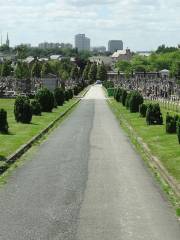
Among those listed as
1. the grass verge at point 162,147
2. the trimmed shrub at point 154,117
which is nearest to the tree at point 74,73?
the trimmed shrub at point 154,117

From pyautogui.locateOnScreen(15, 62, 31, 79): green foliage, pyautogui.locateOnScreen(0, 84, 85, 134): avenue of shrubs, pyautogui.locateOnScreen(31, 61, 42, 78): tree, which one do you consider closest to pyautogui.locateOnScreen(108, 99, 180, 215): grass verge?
pyautogui.locateOnScreen(0, 84, 85, 134): avenue of shrubs

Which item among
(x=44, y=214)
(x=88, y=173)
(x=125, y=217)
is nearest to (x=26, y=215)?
(x=44, y=214)

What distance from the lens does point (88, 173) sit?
1698 centimetres

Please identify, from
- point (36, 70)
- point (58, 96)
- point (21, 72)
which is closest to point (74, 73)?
point (36, 70)

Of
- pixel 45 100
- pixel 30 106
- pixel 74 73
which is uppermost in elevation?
pixel 74 73

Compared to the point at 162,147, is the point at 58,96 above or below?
above

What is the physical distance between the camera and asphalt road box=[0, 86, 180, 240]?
10430 mm

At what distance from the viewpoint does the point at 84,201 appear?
13.0 m

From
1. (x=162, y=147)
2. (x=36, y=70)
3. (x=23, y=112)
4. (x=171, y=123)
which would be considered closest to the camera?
(x=162, y=147)

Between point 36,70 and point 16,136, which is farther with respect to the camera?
point 36,70

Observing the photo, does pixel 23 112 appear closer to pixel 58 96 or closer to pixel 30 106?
pixel 30 106

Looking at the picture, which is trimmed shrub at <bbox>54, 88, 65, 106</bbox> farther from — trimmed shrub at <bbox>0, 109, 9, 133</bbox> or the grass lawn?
trimmed shrub at <bbox>0, 109, 9, 133</bbox>

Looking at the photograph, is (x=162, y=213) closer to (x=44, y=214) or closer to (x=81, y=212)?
(x=81, y=212)

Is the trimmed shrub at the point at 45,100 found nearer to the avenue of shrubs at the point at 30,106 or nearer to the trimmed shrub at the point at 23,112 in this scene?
the avenue of shrubs at the point at 30,106
